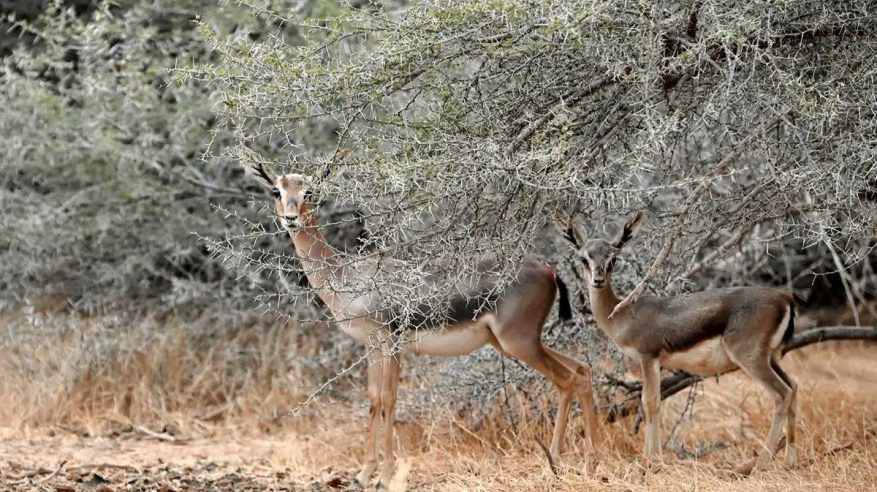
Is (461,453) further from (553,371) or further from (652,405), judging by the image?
(652,405)

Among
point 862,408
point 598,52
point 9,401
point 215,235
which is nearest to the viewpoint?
point 598,52

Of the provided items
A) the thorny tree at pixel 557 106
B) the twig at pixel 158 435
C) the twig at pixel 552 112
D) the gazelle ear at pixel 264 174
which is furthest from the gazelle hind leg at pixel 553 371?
the twig at pixel 158 435

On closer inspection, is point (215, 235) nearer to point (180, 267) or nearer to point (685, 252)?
point (180, 267)

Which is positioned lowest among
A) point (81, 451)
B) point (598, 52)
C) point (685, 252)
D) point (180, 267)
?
point (81, 451)

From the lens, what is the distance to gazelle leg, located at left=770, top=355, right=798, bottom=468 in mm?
6645

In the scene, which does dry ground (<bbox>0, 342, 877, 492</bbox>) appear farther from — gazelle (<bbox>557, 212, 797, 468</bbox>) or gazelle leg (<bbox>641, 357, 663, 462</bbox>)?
gazelle (<bbox>557, 212, 797, 468</bbox>)

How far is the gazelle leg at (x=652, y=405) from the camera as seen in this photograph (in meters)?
Result: 6.82

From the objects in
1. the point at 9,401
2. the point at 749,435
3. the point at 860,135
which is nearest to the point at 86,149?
the point at 9,401

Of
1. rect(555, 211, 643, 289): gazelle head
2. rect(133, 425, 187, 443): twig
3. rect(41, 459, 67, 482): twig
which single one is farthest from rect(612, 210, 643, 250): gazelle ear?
rect(133, 425, 187, 443): twig

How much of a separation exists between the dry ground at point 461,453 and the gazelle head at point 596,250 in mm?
977

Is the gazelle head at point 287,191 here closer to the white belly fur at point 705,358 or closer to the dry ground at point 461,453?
the dry ground at point 461,453

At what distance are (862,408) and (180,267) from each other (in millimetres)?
5510

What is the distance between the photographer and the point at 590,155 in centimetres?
558

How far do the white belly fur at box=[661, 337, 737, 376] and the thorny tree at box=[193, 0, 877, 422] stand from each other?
3.61 feet
